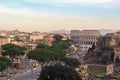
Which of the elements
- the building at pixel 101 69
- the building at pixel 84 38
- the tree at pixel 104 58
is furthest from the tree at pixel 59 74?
the building at pixel 84 38

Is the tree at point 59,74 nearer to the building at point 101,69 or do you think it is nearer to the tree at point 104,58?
the building at point 101,69

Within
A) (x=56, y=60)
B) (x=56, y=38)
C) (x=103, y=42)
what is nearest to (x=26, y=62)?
(x=56, y=60)

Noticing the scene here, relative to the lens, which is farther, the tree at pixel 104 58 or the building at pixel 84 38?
the building at pixel 84 38

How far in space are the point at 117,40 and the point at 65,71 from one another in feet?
150

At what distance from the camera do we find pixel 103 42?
248 ft

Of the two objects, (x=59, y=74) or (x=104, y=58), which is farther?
(x=104, y=58)

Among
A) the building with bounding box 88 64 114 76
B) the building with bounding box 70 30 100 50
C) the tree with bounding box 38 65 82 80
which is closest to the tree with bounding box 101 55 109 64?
the building with bounding box 88 64 114 76

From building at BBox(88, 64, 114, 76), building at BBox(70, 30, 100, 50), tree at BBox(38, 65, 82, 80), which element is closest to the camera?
tree at BBox(38, 65, 82, 80)

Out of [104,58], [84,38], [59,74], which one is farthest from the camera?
[84,38]

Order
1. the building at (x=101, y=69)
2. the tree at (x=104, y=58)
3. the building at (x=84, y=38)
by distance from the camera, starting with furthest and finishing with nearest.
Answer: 1. the building at (x=84, y=38)
2. the tree at (x=104, y=58)
3. the building at (x=101, y=69)

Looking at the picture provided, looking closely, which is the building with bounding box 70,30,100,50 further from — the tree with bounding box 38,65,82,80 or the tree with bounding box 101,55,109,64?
the tree with bounding box 38,65,82,80

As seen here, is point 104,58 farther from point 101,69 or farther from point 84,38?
point 84,38

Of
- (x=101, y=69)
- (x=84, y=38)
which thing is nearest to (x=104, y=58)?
(x=101, y=69)

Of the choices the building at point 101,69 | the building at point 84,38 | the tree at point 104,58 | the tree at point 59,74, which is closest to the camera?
the tree at point 59,74
